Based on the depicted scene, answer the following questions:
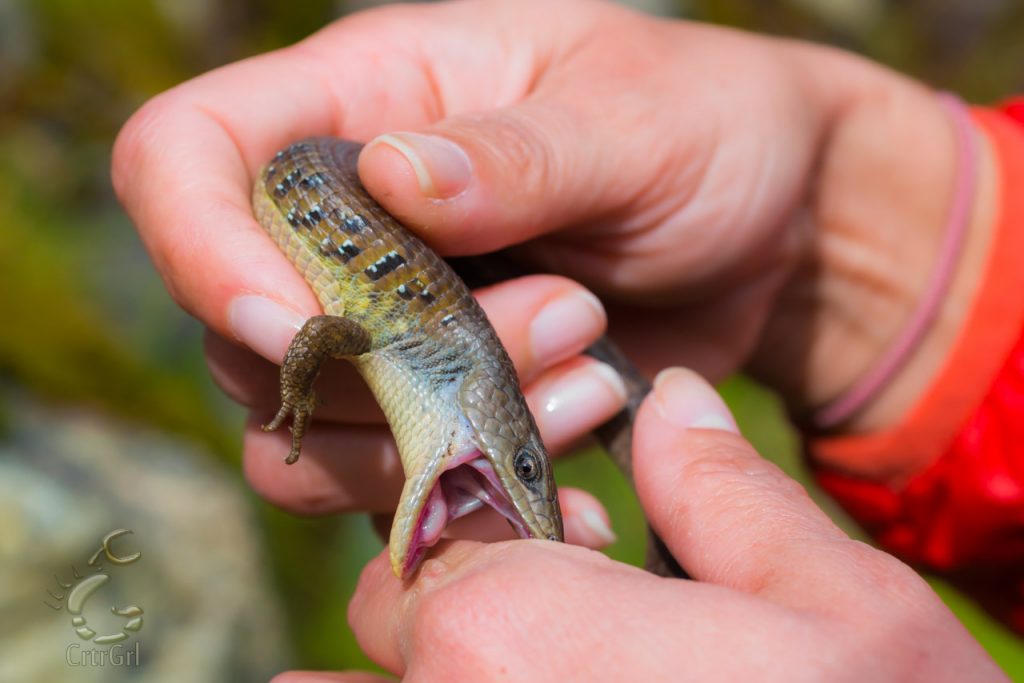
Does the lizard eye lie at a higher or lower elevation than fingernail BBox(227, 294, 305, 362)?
lower

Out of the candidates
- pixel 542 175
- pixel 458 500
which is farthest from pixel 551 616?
pixel 542 175

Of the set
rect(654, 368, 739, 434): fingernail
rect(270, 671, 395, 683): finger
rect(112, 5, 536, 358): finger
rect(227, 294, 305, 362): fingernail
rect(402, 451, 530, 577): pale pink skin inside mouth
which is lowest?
rect(270, 671, 395, 683): finger

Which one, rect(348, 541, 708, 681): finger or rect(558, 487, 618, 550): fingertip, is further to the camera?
rect(558, 487, 618, 550): fingertip

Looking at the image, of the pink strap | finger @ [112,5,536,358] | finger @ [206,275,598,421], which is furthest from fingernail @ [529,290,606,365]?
the pink strap

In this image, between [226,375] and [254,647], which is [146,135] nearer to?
[226,375]

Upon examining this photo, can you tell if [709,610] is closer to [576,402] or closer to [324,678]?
[324,678]

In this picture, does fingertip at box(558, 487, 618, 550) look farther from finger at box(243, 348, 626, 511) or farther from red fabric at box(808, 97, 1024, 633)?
red fabric at box(808, 97, 1024, 633)

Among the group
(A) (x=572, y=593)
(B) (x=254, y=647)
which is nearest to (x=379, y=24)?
(A) (x=572, y=593)
